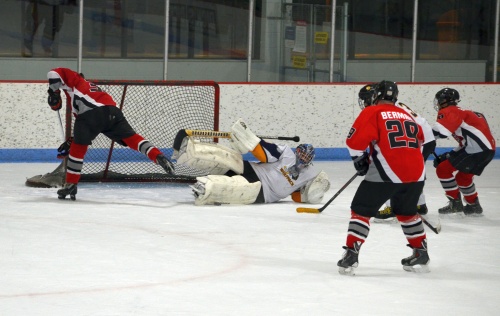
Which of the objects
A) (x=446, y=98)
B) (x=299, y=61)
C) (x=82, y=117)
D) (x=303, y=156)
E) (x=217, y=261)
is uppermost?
(x=299, y=61)

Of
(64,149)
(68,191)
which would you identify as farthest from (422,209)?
(64,149)

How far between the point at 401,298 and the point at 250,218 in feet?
7.54

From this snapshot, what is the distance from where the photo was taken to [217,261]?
16.8ft

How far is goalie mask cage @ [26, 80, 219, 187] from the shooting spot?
27.1ft

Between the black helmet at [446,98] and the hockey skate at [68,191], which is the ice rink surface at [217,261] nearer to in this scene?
the hockey skate at [68,191]

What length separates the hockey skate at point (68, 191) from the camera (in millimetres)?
7184

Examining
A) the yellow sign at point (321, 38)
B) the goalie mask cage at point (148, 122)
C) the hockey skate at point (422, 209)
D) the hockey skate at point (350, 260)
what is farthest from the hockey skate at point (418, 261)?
the yellow sign at point (321, 38)

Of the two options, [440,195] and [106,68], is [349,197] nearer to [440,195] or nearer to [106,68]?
[440,195]

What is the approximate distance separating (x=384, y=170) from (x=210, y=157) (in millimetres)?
2646

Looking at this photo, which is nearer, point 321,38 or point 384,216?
point 384,216

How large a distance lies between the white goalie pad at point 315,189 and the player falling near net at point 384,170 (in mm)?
2330

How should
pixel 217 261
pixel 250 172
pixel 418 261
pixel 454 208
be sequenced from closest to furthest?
1. pixel 418 261
2. pixel 217 261
3. pixel 454 208
4. pixel 250 172

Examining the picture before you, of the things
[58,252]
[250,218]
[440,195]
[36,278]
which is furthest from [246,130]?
[36,278]

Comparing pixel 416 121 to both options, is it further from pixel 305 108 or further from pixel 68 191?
pixel 305 108
